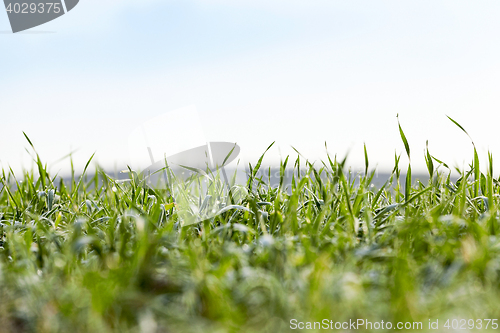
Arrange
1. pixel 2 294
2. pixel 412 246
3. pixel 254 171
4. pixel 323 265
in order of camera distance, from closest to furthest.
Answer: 1. pixel 323 265
2. pixel 2 294
3. pixel 412 246
4. pixel 254 171

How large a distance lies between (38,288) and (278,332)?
65 centimetres

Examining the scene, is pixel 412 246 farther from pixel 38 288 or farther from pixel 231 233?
pixel 38 288

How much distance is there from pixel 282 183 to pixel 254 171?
0.26 metres

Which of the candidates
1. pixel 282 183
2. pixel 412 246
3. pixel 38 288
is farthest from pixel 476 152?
pixel 38 288

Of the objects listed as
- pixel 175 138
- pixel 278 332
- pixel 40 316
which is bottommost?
pixel 278 332

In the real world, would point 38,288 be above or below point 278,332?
above

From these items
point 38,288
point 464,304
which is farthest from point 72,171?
point 464,304

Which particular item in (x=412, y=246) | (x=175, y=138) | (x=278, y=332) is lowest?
(x=412, y=246)

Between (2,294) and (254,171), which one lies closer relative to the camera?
(2,294)

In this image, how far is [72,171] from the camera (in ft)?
7.90

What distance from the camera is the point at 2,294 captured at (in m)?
1.12

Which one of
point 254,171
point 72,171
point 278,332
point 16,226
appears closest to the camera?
point 278,332

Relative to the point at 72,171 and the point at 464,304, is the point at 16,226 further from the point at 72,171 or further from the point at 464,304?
the point at 464,304

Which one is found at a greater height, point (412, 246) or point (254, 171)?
point (254, 171)
